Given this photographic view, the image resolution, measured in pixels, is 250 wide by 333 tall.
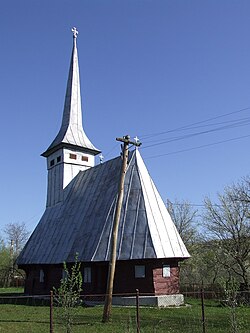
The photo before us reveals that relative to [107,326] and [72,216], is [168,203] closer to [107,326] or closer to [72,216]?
[72,216]

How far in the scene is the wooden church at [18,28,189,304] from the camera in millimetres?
20250

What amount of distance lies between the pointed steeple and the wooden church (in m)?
0.08

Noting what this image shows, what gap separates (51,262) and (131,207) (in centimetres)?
627

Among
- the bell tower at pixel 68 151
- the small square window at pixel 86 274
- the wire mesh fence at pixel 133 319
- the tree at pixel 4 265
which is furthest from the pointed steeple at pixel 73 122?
the tree at pixel 4 265

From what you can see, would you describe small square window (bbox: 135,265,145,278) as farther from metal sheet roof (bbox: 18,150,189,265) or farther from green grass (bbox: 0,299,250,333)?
green grass (bbox: 0,299,250,333)

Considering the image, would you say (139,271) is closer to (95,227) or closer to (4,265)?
(95,227)

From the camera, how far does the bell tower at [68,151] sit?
97.0ft

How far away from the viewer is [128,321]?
14.2 m

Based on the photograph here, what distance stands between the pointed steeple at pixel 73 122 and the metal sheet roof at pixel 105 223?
2.57 metres

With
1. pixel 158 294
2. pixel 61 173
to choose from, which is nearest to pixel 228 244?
pixel 158 294

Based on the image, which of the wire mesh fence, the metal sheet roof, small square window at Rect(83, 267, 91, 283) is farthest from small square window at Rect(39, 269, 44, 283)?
the wire mesh fence

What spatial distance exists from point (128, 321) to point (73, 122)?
2020 cm

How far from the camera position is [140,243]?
66.4ft

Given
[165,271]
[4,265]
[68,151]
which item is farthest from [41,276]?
[4,265]
